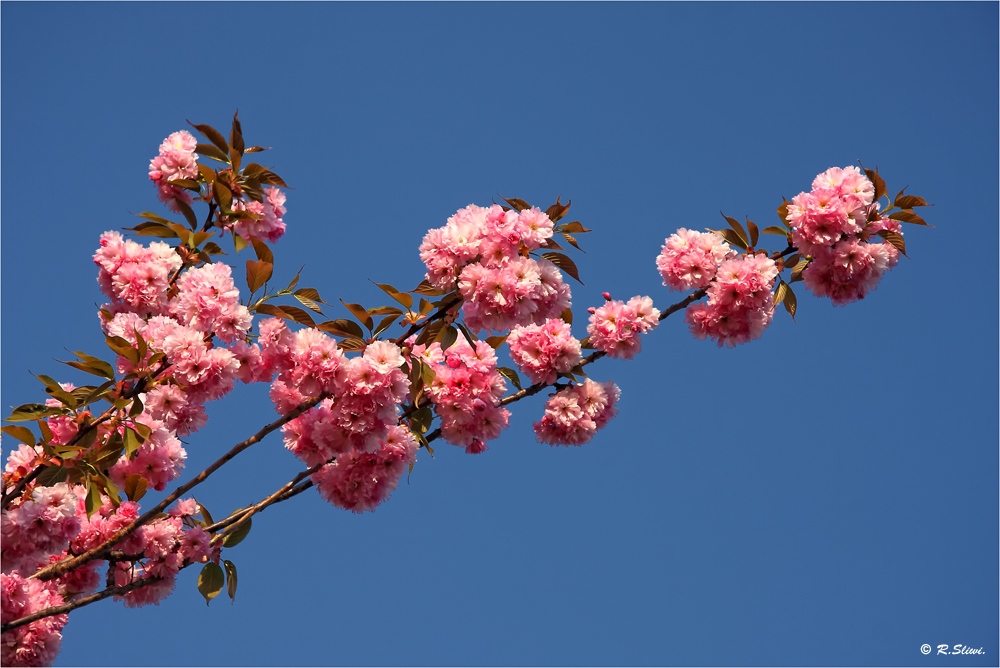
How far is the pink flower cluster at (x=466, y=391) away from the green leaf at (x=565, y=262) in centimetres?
40

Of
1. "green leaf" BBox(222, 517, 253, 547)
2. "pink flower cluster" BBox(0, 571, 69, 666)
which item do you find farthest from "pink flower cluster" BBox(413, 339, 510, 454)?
"pink flower cluster" BBox(0, 571, 69, 666)

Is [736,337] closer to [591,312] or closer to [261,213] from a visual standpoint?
[591,312]

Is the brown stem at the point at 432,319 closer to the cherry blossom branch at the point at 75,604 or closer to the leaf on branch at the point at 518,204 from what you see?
the leaf on branch at the point at 518,204

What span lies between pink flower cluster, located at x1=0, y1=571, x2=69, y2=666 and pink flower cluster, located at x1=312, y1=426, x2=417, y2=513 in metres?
0.95

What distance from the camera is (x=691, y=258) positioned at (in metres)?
3.04

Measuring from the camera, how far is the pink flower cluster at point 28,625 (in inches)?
98.5

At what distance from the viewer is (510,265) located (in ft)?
7.89

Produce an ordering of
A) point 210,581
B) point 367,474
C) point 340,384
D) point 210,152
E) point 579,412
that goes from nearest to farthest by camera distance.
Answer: point 340,384, point 367,474, point 210,581, point 210,152, point 579,412

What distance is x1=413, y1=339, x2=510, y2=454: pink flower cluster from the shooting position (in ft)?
9.03

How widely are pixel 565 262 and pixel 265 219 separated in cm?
124

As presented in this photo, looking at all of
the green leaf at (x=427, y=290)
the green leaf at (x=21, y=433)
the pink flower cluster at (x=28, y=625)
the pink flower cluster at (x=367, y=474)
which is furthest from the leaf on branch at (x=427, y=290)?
the pink flower cluster at (x=28, y=625)

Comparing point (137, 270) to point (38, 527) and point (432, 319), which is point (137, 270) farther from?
point (432, 319)

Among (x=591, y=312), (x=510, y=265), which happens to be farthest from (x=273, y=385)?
(x=591, y=312)

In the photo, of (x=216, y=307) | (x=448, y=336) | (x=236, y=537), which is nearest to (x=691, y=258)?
(x=448, y=336)
